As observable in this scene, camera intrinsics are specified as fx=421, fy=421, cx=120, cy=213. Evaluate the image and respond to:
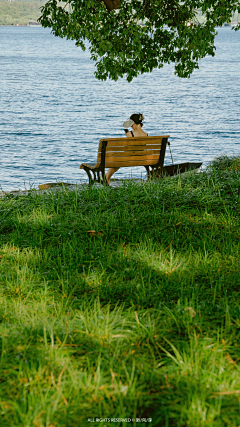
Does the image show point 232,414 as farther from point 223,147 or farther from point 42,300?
point 223,147

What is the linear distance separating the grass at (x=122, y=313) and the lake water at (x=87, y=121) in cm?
530

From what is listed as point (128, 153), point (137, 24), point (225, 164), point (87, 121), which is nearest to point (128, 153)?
point (128, 153)

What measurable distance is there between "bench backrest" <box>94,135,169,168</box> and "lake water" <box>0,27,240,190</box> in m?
2.26

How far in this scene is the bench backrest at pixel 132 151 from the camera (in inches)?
304

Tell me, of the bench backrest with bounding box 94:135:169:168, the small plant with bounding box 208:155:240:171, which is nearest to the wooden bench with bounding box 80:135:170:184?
the bench backrest with bounding box 94:135:169:168

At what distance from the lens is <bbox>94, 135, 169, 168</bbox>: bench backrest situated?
7716 millimetres

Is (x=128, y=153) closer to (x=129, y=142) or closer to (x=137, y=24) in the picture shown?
(x=129, y=142)

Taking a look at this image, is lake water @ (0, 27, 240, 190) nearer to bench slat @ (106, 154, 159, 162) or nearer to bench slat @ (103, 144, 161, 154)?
→ bench slat @ (106, 154, 159, 162)

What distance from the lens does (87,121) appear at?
3081 centimetres

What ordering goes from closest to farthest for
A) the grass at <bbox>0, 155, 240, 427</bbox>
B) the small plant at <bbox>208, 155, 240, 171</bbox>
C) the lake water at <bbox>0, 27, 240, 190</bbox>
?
the grass at <bbox>0, 155, 240, 427</bbox> < the small plant at <bbox>208, 155, 240, 171</bbox> < the lake water at <bbox>0, 27, 240, 190</bbox>

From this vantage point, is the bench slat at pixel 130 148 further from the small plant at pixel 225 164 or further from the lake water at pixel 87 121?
the lake water at pixel 87 121

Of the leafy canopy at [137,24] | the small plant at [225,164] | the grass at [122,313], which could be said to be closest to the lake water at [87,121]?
the small plant at [225,164]

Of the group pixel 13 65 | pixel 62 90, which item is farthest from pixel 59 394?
pixel 13 65

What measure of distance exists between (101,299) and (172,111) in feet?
109
